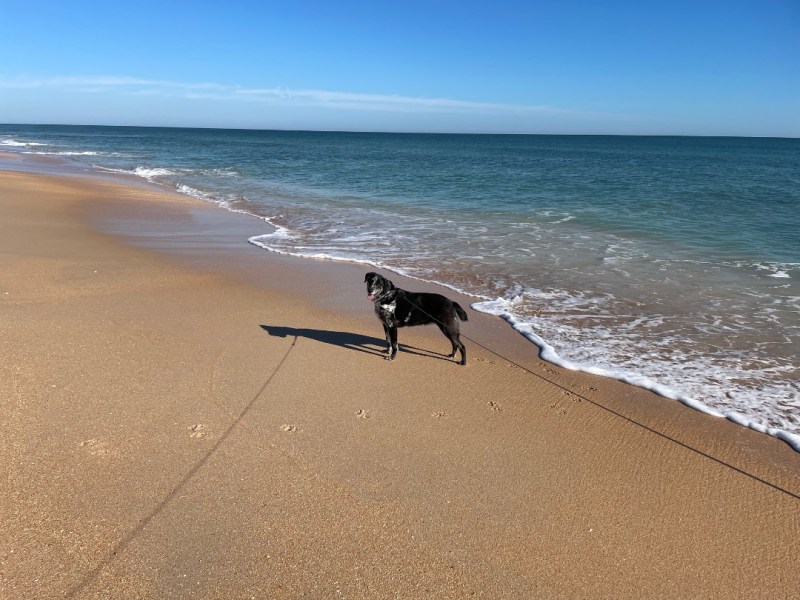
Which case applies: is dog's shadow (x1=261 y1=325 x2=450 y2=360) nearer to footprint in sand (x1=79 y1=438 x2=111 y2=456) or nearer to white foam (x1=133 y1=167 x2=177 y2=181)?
footprint in sand (x1=79 y1=438 x2=111 y2=456)

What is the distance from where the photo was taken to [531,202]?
21.6 m

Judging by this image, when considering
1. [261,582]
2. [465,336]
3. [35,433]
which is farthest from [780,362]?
→ [35,433]

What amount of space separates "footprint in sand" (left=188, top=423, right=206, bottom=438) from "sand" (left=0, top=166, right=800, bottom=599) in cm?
2

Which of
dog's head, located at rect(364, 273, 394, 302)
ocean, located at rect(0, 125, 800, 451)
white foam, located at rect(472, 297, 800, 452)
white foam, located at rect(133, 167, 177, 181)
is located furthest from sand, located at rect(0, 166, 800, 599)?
white foam, located at rect(133, 167, 177, 181)

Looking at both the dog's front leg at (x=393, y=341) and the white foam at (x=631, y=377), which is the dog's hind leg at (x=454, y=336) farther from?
the white foam at (x=631, y=377)

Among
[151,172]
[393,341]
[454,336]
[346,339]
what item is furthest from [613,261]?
[151,172]

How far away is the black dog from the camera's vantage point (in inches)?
239

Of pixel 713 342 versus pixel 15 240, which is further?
pixel 15 240

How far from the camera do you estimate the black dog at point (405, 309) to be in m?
6.08

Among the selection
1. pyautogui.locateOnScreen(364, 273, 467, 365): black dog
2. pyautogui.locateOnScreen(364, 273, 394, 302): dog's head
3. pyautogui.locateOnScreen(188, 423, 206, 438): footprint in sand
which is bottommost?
pyautogui.locateOnScreen(188, 423, 206, 438): footprint in sand

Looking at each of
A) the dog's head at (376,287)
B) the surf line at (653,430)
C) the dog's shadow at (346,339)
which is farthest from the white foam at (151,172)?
the surf line at (653,430)

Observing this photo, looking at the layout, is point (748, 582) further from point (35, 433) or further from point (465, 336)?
point (35, 433)

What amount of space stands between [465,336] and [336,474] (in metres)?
3.44

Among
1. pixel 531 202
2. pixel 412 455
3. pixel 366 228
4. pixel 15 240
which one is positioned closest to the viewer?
pixel 412 455
